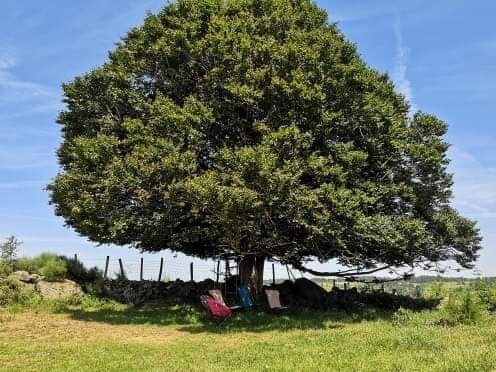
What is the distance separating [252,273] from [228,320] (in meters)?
4.44

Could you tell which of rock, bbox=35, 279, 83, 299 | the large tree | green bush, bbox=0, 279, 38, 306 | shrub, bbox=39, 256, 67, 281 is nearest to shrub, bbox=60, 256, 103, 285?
shrub, bbox=39, 256, 67, 281

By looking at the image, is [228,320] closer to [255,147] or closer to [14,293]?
[255,147]

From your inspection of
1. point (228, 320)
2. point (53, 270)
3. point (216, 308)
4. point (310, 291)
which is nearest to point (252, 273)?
point (310, 291)

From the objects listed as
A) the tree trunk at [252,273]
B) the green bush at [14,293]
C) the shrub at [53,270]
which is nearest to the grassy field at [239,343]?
the green bush at [14,293]

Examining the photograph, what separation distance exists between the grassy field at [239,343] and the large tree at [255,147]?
2900 millimetres

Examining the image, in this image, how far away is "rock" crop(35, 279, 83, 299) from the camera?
21.8m

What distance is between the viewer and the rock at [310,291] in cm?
2268

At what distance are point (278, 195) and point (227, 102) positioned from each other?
4339 millimetres

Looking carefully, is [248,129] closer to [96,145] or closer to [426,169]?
[96,145]

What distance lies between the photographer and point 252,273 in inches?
851

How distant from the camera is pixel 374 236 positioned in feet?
54.4

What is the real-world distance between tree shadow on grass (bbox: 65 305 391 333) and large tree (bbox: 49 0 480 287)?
2.33 meters

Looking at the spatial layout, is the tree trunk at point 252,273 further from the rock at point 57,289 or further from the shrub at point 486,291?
the shrub at point 486,291

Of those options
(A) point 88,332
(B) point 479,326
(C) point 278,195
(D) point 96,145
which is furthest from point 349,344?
(D) point 96,145
